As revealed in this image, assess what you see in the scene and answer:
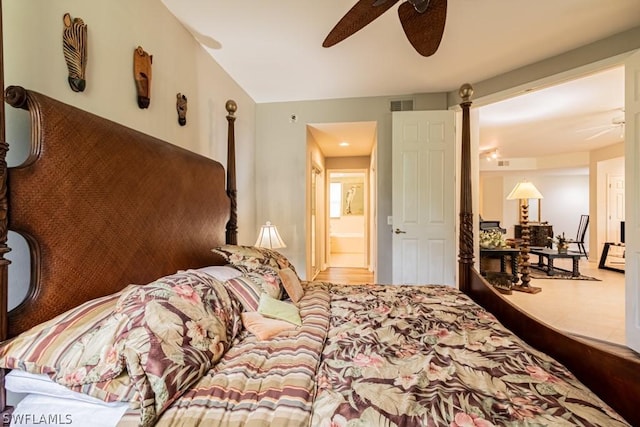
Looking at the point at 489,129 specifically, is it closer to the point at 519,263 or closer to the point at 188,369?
the point at 519,263

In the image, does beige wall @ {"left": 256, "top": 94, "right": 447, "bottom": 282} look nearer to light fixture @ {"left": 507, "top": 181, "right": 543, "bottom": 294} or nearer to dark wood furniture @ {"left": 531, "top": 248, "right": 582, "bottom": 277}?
light fixture @ {"left": 507, "top": 181, "right": 543, "bottom": 294}

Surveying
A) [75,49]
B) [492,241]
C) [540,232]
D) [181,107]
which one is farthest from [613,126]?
[75,49]

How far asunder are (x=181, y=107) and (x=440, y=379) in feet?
7.28

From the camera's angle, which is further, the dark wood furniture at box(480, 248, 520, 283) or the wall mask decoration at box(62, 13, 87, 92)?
the dark wood furniture at box(480, 248, 520, 283)

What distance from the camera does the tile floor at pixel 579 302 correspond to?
9.87ft

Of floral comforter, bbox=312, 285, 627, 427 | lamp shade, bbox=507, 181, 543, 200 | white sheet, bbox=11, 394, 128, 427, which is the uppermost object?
lamp shade, bbox=507, 181, 543, 200

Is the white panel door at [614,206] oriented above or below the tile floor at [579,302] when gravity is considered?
above

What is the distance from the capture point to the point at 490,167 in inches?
299

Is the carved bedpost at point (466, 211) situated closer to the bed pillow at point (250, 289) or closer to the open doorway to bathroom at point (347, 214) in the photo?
the bed pillow at point (250, 289)

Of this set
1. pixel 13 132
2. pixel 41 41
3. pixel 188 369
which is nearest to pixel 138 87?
pixel 41 41

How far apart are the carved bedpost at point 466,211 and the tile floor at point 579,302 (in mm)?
1762

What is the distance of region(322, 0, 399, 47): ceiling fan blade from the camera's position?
154 cm

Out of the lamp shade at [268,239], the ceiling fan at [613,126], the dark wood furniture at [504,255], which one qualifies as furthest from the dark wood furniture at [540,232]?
A: the lamp shade at [268,239]

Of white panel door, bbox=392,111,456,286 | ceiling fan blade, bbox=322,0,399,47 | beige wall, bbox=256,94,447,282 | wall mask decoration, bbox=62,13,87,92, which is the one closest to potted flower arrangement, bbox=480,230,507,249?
white panel door, bbox=392,111,456,286
